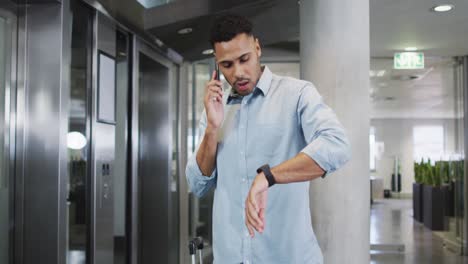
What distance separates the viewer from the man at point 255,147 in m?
1.44

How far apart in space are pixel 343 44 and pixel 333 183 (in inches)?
39.8

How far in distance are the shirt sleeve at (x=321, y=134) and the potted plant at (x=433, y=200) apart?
10.0m

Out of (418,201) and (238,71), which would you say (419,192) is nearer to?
(418,201)

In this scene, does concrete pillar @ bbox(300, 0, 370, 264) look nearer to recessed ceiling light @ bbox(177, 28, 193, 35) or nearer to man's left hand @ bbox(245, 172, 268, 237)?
recessed ceiling light @ bbox(177, 28, 193, 35)

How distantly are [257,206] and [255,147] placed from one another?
0.32 meters

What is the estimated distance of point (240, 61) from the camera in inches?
58.4

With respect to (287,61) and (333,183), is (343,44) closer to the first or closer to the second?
(333,183)

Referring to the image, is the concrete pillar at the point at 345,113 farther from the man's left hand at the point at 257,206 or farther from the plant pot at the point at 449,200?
the plant pot at the point at 449,200

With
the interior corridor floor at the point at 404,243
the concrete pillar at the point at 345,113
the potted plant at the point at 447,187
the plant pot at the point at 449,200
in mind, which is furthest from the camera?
the potted plant at the point at 447,187

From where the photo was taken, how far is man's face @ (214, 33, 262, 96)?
1463 mm

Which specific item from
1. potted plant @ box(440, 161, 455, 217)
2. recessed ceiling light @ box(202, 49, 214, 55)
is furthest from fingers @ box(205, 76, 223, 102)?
potted plant @ box(440, 161, 455, 217)

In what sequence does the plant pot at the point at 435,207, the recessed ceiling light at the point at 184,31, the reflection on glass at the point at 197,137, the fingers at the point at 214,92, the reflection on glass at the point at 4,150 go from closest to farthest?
the fingers at the point at 214,92 < the reflection on glass at the point at 4,150 < the recessed ceiling light at the point at 184,31 < the reflection on glass at the point at 197,137 < the plant pot at the point at 435,207

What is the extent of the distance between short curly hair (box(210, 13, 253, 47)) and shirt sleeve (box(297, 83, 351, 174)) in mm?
246

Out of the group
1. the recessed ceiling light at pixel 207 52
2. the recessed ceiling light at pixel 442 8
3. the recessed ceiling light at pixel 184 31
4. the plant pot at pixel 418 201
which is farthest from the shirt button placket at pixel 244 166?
the plant pot at pixel 418 201
